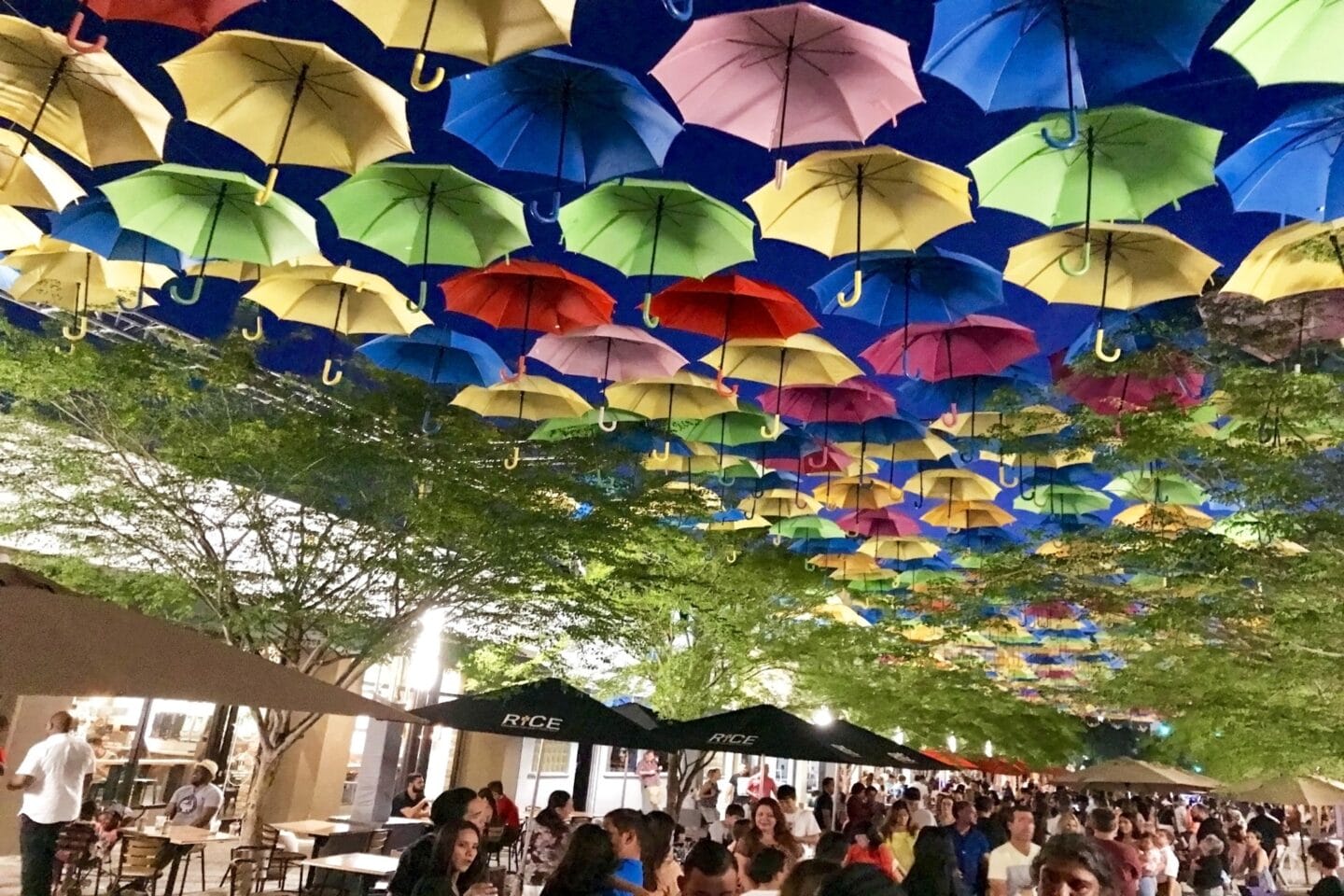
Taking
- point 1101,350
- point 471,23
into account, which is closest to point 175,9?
point 471,23

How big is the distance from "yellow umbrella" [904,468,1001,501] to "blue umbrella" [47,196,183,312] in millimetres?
12078

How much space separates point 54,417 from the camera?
10.6m

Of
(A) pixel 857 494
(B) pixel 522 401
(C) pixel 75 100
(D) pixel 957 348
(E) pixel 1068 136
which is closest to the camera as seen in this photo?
(E) pixel 1068 136

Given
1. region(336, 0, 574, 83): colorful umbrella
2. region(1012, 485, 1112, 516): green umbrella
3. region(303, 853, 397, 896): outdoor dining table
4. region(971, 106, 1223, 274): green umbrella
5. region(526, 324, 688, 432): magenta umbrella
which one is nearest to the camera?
region(336, 0, 574, 83): colorful umbrella

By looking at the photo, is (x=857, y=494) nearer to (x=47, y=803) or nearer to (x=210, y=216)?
(x=210, y=216)

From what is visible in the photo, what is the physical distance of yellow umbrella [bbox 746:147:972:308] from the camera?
25.7ft

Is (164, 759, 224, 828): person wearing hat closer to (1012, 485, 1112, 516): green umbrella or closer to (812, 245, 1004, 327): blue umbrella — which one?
(812, 245, 1004, 327): blue umbrella

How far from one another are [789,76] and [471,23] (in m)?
2.15

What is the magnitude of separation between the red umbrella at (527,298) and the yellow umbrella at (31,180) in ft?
11.1

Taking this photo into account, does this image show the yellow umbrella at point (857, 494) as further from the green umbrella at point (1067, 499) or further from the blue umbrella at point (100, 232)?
the blue umbrella at point (100, 232)

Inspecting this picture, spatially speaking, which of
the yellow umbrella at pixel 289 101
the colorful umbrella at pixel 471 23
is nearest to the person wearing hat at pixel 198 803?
the yellow umbrella at pixel 289 101

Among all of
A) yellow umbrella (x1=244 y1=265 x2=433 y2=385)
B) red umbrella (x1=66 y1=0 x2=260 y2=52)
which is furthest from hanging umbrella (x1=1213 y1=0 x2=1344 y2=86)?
yellow umbrella (x1=244 y1=265 x2=433 y2=385)

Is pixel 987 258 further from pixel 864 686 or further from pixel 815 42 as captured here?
pixel 864 686

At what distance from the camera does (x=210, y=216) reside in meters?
8.77
